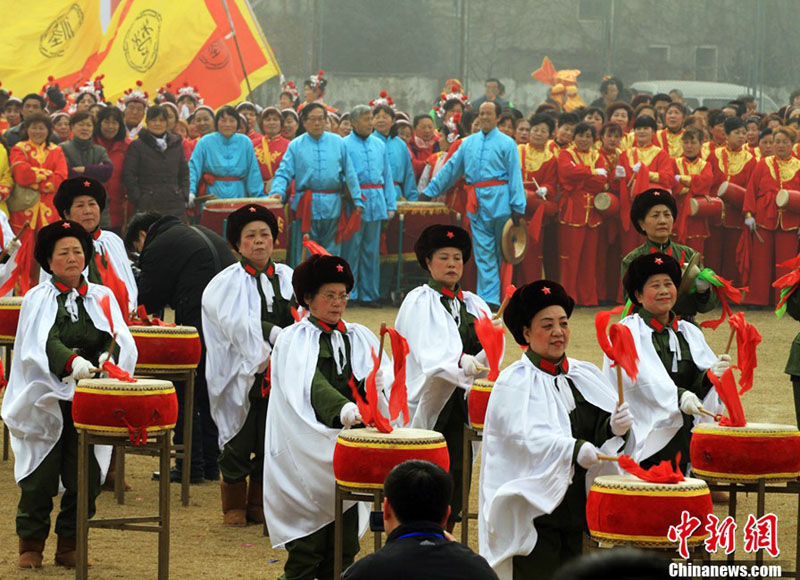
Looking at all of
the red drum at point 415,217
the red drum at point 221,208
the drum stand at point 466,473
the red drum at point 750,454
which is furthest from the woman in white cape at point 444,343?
the red drum at point 415,217

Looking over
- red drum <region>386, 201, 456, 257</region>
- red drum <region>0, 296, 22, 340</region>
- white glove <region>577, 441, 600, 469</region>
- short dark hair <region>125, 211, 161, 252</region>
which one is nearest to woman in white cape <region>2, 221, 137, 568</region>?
short dark hair <region>125, 211, 161, 252</region>

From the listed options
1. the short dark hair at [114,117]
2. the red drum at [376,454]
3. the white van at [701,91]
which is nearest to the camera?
the red drum at [376,454]

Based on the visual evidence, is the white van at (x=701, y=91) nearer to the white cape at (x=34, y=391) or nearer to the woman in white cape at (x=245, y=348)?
the woman in white cape at (x=245, y=348)

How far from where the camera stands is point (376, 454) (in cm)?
637

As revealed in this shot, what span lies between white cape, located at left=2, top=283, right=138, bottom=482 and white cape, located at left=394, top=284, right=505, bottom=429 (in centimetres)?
148

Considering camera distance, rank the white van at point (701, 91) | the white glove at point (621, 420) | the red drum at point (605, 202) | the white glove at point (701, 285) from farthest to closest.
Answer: the white van at point (701, 91) → the red drum at point (605, 202) → the white glove at point (701, 285) → the white glove at point (621, 420)

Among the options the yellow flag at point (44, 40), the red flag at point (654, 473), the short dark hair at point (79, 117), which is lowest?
the red flag at point (654, 473)

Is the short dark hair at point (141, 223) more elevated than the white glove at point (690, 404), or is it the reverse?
the short dark hair at point (141, 223)

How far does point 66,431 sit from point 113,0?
15.6 m

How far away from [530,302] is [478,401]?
1574 millimetres

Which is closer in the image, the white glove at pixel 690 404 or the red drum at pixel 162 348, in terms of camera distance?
the white glove at pixel 690 404

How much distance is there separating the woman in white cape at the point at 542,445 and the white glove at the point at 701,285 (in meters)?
2.31

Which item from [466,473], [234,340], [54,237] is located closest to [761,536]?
[466,473]

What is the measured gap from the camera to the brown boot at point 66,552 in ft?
25.3
